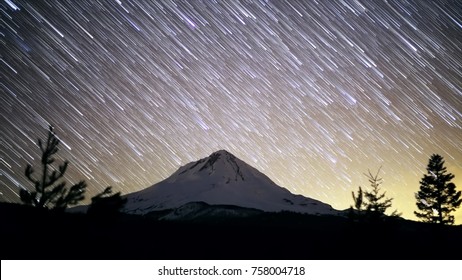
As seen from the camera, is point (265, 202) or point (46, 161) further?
point (265, 202)

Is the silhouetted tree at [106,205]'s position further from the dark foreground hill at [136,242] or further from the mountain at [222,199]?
the mountain at [222,199]

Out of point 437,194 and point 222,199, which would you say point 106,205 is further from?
point 222,199

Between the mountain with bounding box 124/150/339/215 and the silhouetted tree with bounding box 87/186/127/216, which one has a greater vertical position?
the mountain with bounding box 124/150/339/215

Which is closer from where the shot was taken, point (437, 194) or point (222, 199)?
point (437, 194)

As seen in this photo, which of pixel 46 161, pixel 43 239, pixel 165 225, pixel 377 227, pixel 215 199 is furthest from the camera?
pixel 215 199

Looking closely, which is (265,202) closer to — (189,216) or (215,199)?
(215,199)

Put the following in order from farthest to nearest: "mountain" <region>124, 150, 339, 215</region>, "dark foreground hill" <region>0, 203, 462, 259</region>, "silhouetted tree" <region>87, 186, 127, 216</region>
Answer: "mountain" <region>124, 150, 339, 215</region>, "silhouetted tree" <region>87, 186, 127, 216</region>, "dark foreground hill" <region>0, 203, 462, 259</region>

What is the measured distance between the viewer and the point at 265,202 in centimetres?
17575

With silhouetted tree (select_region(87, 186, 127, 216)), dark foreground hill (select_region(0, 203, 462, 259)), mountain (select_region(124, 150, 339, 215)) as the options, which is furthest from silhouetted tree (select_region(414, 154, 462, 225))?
mountain (select_region(124, 150, 339, 215))

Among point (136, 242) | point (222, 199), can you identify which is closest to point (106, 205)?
point (136, 242)

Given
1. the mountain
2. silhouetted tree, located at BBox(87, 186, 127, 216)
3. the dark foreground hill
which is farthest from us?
the mountain

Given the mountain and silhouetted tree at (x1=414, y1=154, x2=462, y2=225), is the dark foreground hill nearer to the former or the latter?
silhouetted tree at (x1=414, y1=154, x2=462, y2=225)
